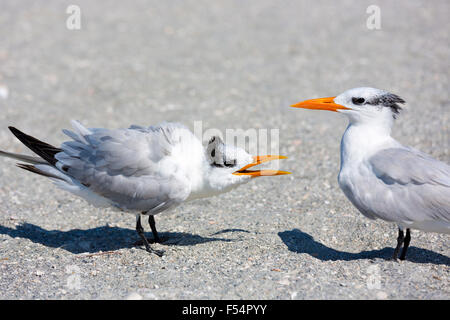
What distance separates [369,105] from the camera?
14.1 ft

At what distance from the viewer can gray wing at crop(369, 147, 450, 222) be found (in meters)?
3.98

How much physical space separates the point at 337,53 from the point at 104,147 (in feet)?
20.5

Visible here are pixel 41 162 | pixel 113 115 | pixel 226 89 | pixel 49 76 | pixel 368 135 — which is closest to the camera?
pixel 368 135

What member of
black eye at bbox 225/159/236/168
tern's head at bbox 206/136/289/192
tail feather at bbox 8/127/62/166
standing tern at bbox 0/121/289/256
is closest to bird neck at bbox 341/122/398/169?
standing tern at bbox 0/121/289/256

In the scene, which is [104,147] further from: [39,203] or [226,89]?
[226,89]

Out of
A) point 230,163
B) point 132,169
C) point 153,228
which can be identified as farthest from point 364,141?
point 153,228

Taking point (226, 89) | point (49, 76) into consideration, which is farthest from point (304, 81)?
point (49, 76)

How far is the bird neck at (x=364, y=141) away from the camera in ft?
14.1

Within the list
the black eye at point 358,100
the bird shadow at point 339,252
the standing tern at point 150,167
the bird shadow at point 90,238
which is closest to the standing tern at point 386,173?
the black eye at point 358,100

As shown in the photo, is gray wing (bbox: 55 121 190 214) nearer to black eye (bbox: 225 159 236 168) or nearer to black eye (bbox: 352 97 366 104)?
black eye (bbox: 225 159 236 168)

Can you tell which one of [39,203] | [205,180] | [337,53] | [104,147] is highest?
[337,53]

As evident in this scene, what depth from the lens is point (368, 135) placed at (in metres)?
4.32

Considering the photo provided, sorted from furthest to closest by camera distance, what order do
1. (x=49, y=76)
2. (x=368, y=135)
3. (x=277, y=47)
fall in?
1. (x=277, y=47)
2. (x=49, y=76)
3. (x=368, y=135)

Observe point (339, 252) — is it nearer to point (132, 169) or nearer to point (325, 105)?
point (325, 105)
